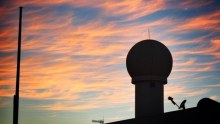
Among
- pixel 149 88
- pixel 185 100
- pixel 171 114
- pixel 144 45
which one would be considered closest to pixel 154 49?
pixel 144 45

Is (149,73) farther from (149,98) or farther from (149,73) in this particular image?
(149,98)

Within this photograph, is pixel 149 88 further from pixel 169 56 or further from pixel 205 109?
pixel 205 109

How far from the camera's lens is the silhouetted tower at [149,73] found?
128 feet

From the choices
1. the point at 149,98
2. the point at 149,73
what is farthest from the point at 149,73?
the point at 149,98

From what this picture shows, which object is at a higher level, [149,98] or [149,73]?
[149,73]

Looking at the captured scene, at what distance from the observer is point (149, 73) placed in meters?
39.2

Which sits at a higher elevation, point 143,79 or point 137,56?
point 137,56

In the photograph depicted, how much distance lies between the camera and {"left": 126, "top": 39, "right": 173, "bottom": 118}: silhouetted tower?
38.9 metres

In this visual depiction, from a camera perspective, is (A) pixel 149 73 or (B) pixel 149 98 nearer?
(B) pixel 149 98

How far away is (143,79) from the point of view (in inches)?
1543

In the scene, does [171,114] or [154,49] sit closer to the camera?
[171,114]

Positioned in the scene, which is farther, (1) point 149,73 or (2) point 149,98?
(1) point 149,73

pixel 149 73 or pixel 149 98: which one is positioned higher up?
pixel 149 73

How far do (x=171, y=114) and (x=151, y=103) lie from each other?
342 inches
